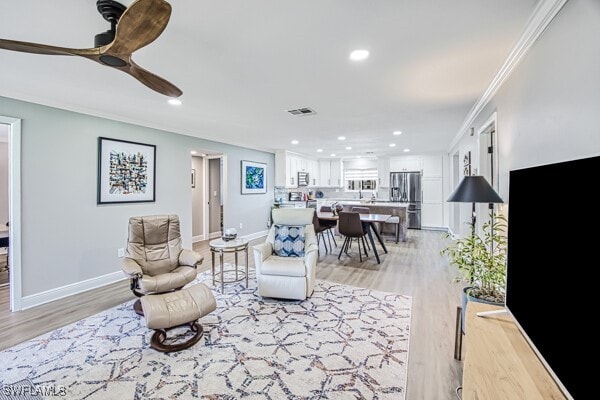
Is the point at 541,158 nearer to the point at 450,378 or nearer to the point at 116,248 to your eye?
the point at 450,378

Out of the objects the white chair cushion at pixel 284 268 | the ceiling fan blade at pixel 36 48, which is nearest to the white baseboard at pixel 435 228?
the white chair cushion at pixel 284 268

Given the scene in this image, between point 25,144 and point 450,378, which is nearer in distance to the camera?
point 450,378

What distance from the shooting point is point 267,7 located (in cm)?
157

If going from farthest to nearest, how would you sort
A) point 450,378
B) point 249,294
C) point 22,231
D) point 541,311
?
point 249,294, point 22,231, point 450,378, point 541,311

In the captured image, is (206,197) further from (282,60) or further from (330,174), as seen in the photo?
(282,60)

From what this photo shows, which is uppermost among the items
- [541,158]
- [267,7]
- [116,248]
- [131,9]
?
[267,7]

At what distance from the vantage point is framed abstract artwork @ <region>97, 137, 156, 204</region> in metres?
3.81

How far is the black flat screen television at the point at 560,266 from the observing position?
85cm

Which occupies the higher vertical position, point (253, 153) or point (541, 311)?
point (253, 153)

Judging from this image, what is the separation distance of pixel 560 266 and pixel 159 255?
3.52 m

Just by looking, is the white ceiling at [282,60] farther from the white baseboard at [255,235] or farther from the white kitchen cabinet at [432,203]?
the white kitchen cabinet at [432,203]

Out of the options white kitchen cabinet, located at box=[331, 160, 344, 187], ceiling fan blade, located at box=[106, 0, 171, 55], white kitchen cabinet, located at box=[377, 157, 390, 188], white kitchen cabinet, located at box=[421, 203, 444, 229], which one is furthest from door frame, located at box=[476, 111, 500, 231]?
white kitchen cabinet, located at box=[331, 160, 344, 187]

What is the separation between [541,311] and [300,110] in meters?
3.20

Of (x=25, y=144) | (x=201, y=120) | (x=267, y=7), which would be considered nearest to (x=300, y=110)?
(x=201, y=120)
